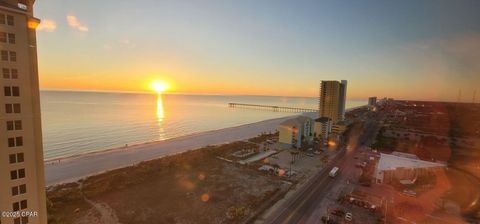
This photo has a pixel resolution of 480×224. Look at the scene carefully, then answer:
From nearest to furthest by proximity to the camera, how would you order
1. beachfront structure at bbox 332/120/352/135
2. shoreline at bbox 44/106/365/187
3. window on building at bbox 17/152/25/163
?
window on building at bbox 17/152/25/163
shoreline at bbox 44/106/365/187
beachfront structure at bbox 332/120/352/135

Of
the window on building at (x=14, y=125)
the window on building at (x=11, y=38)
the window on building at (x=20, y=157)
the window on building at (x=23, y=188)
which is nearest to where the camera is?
the window on building at (x=11, y=38)

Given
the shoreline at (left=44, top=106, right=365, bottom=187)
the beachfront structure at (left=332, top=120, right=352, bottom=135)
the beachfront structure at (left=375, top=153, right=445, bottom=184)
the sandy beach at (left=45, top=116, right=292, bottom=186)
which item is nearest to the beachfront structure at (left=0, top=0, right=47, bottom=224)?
the shoreline at (left=44, top=106, right=365, bottom=187)

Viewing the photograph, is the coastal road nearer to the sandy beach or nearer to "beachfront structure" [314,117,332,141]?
"beachfront structure" [314,117,332,141]

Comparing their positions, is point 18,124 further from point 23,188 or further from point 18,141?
point 23,188

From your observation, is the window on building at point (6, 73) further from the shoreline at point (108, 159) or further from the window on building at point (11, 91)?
the shoreline at point (108, 159)

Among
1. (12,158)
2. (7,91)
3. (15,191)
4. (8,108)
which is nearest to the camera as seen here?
(7,91)

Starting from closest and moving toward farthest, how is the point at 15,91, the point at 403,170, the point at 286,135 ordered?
the point at 15,91, the point at 403,170, the point at 286,135

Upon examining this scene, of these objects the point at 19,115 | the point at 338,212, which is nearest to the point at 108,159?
the point at 19,115

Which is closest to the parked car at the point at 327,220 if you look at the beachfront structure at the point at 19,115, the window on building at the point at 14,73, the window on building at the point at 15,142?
the beachfront structure at the point at 19,115

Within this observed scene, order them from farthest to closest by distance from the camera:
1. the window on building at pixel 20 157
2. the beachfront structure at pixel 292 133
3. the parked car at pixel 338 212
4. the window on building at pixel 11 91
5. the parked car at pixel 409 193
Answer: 1. the beachfront structure at pixel 292 133
2. the parked car at pixel 409 193
3. the parked car at pixel 338 212
4. the window on building at pixel 20 157
5. the window on building at pixel 11 91
